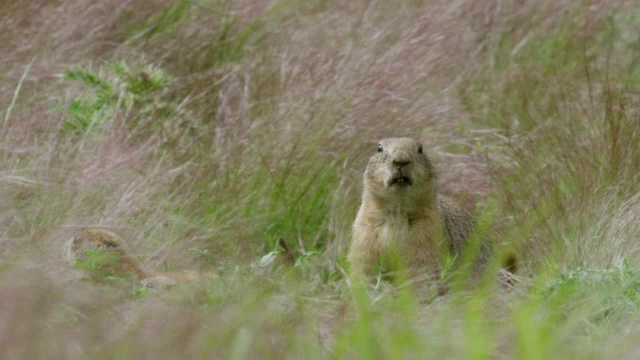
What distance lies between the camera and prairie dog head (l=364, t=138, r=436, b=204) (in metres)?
5.95

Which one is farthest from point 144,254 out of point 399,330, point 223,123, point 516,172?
point 399,330

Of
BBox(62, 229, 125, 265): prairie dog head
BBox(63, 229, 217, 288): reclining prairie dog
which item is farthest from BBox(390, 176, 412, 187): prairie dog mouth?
BBox(62, 229, 125, 265): prairie dog head

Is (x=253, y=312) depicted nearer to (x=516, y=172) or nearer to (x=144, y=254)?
(x=144, y=254)

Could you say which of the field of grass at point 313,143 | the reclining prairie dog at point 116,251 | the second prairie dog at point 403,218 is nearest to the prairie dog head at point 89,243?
the reclining prairie dog at point 116,251

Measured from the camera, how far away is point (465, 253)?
5.98m

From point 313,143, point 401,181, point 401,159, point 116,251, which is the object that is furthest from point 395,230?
point 313,143

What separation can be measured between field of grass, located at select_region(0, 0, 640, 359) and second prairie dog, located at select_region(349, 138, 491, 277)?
19 cm

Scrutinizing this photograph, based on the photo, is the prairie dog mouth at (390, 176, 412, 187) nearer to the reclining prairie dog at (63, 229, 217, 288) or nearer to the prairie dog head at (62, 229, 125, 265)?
the reclining prairie dog at (63, 229, 217, 288)

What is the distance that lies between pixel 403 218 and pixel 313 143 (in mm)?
1372

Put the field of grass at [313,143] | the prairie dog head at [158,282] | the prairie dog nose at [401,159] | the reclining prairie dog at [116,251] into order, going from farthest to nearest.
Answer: the prairie dog nose at [401,159] < the reclining prairie dog at [116,251] < the prairie dog head at [158,282] < the field of grass at [313,143]

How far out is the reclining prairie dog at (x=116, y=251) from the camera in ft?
18.1

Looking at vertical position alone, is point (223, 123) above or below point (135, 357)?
below

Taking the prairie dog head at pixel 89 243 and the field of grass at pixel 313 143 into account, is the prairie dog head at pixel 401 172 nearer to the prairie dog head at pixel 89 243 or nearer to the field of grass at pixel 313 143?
the field of grass at pixel 313 143

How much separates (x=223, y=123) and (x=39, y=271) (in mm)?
3297
